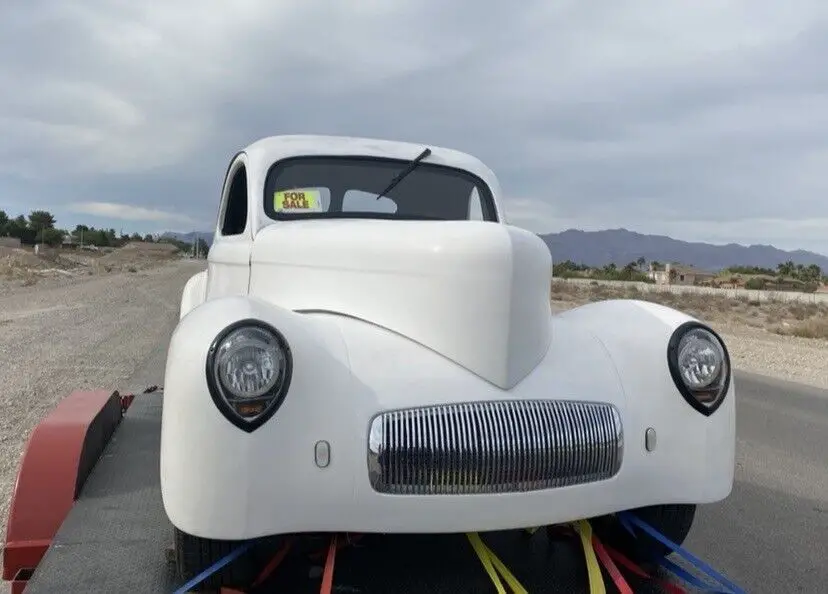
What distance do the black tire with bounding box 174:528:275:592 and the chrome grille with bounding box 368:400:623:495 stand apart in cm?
60

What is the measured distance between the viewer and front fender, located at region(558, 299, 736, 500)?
2.76 metres

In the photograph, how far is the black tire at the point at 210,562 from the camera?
8.21ft

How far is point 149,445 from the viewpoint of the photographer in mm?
3863

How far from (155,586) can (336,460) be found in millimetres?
765

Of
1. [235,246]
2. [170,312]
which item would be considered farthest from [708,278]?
[235,246]

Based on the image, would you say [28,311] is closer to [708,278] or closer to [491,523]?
[491,523]

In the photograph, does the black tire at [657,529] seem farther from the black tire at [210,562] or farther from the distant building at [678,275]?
the distant building at [678,275]

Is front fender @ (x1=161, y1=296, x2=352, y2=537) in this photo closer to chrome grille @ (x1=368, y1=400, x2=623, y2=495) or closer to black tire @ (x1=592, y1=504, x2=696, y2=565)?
chrome grille @ (x1=368, y1=400, x2=623, y2=495)

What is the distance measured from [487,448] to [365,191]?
7.07 ft

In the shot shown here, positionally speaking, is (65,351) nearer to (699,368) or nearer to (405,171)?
(405,171)

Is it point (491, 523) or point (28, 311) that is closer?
point (491, 523)

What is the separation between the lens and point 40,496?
2.93 m

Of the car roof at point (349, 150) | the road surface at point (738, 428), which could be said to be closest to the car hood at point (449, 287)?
the car roof at point (349, 150)

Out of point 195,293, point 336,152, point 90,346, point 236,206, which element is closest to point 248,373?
point 336,152
